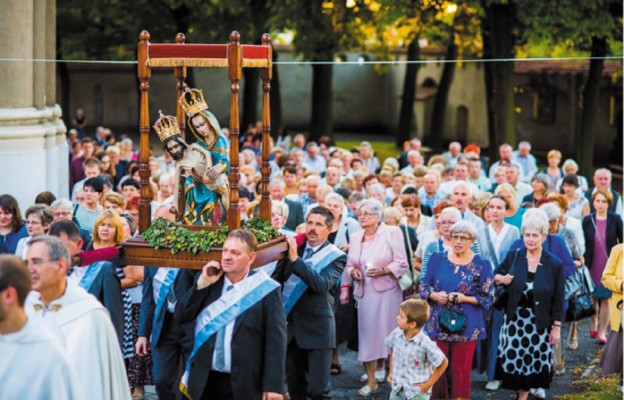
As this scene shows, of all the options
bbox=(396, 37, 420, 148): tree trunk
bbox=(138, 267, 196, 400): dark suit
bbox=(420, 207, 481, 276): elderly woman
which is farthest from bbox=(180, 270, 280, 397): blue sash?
bbox=(396, 37, 420, 148): tree trunk

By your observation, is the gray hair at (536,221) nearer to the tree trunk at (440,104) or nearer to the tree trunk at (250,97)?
the tree trunk at (440,104)

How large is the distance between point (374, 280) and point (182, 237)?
3.55m

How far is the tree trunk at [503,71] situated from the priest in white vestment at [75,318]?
19.8m

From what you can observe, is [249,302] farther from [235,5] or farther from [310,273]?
[235,5]

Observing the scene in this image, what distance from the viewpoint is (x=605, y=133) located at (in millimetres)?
41781

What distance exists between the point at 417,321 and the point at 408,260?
107 inches

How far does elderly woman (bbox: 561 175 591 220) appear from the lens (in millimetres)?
16766

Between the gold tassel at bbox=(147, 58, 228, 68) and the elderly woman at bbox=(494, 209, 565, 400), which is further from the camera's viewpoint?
the elderly woman at bbox=(494, 209, 565, 400)

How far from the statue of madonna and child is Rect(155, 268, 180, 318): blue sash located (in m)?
0.41

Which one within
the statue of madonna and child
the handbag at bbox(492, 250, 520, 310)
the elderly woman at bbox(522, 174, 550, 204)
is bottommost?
the handbag at bbox(492, 250, 520, 310)

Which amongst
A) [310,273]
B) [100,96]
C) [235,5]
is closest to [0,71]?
[310,273]

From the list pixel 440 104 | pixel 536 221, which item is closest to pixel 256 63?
pixel 536 221

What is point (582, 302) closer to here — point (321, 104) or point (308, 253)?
point (308, 253)

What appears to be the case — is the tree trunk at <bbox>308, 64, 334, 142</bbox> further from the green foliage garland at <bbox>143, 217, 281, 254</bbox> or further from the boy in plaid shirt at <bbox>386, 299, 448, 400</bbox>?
the green foliage garland at <bbox>143, 217, 281, 254</bbox>
